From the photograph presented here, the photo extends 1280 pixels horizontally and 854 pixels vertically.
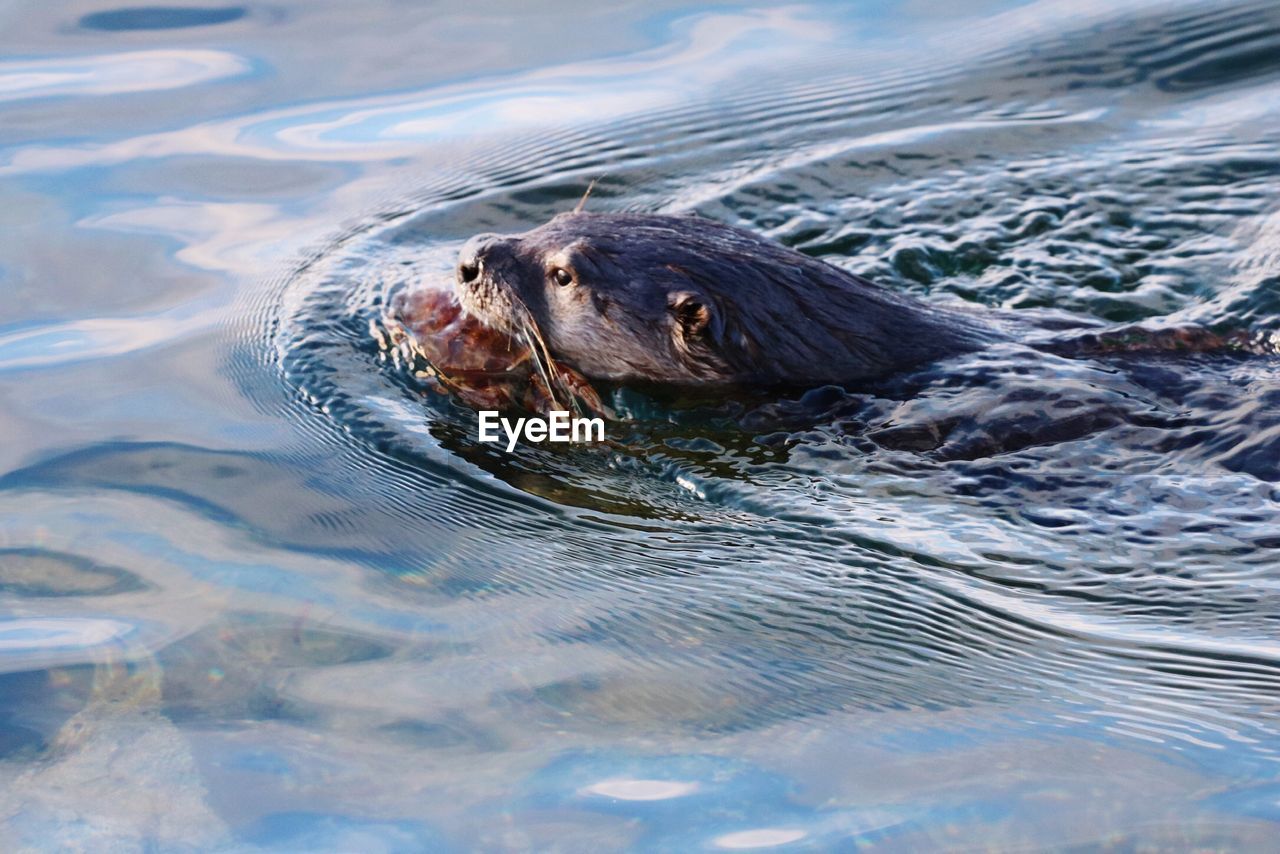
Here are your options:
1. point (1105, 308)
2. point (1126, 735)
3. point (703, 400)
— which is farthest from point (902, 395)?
point (1126, 735)

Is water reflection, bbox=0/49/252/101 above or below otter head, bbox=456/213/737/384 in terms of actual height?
above

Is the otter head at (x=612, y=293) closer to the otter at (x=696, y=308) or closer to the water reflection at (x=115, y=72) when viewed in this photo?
the otter at (x=696, y=308)

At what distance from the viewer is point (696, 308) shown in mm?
4270

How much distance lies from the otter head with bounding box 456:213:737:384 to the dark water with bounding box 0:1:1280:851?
0.63 feet

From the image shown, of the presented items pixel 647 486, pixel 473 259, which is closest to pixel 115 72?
pixel 473 259

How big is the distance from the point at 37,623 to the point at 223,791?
3.08 feet

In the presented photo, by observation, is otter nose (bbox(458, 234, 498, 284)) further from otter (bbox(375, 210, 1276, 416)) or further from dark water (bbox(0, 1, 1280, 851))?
dark water (bbox(0, 1, 1280, 851))

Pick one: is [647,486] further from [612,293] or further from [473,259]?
[473,259]

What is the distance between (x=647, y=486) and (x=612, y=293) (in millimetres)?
749

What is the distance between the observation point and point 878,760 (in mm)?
2664

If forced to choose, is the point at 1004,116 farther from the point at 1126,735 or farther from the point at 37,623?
the point at 37,623

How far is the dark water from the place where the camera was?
2.67m

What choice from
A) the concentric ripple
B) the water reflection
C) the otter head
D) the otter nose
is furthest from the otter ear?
the water reflection

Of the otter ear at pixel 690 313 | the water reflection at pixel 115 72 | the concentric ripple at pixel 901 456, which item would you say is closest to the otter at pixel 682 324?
the otter ear at pixel 690 313
